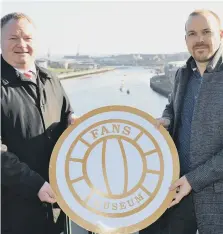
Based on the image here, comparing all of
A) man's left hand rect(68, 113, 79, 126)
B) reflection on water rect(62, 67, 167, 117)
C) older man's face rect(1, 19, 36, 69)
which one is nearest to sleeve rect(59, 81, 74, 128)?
man's left hand rect(68, 113, 79, 126)

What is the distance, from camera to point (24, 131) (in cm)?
145

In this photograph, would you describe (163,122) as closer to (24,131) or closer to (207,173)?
(207,173)

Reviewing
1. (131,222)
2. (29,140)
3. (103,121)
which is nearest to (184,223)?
(131,222)

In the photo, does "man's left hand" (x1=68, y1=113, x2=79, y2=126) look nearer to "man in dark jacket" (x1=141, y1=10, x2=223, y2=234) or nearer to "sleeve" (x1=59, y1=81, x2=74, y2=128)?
"sleeve" (x1=59, y1=81, x2=74, y2=128)

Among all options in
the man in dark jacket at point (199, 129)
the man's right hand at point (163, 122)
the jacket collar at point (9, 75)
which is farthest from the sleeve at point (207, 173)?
the jacket collar at point (9, 75)

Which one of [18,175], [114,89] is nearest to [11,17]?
[18,175]

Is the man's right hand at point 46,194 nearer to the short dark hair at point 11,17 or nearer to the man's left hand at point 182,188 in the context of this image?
the man's left hand at point 182,188

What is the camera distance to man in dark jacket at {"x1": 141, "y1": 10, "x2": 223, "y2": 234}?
145 centimetres

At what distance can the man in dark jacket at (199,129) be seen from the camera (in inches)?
56.9

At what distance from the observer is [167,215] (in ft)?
5.49

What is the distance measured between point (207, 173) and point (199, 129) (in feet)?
0.57

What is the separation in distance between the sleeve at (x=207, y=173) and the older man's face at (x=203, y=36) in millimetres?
407

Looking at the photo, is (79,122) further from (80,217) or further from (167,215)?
(167,215)

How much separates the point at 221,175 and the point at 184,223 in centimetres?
32
